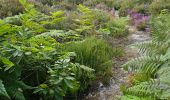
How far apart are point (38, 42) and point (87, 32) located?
3.52m

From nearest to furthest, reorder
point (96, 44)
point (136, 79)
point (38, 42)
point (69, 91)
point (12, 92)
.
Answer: point (12, 92) < point (38, 42) < point (69, 91) < point (136, 79) < point (96, 44)

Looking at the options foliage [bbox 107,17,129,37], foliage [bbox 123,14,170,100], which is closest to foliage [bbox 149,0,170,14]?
foliage [bbox 107,17,129,37]

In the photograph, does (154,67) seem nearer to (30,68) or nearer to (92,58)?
(92,58)

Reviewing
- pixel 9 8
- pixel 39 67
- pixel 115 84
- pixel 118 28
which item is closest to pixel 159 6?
pixel 118 28

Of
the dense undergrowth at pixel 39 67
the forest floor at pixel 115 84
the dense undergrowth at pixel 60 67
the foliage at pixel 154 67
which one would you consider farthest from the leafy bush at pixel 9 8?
the foliage at pixel 154 67

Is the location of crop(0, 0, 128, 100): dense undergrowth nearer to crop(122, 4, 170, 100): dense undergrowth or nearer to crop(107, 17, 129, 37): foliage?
crop(122, 4, 170, 100): dense undergrowth

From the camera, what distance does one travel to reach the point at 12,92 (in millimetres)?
3732

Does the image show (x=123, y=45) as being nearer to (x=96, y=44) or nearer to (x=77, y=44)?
(x=96, y=44)

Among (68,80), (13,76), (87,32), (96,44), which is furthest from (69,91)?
(87,32)

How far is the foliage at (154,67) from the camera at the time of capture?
3.69m

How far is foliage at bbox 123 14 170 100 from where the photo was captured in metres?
3.69

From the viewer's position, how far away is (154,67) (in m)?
4.44

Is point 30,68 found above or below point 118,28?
above

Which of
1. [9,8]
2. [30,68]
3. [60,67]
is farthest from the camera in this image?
[9,8]
